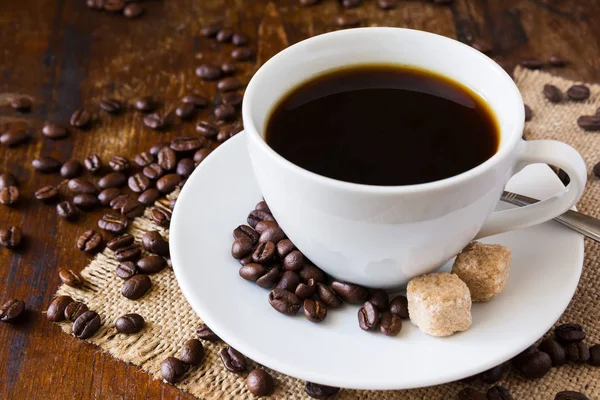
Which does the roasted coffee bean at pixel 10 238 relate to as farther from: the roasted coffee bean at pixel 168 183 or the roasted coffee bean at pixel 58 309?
the roasted coffee bean at pixel 168 183

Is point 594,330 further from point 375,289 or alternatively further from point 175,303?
point 175,303

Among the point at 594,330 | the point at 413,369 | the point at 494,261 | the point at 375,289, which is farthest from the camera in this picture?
the point at 594,330

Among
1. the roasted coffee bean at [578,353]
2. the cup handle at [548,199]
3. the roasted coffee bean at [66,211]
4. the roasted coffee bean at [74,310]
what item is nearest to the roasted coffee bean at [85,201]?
the roasted coffee bean at [66,211]

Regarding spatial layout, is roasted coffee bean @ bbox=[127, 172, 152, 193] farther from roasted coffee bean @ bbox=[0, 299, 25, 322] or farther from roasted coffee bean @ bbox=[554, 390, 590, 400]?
roasted coffee bean @ bbox=[554, 390, 590, 400]

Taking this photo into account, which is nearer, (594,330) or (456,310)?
(456,310)

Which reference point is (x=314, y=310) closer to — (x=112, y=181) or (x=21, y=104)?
(x=112, y=181)

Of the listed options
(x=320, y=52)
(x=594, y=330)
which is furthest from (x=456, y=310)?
(x=320, y=52)

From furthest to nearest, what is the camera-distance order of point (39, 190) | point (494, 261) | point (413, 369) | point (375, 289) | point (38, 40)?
point (38, 40), point (39, 190), point (375, 289), point (494, 261), point (413, 369)

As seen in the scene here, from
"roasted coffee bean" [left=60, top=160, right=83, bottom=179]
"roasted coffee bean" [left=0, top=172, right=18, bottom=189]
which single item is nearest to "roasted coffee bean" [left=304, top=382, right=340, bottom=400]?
"roasted coffee bean" [left=60, top=160, right=83, bottom=179]
